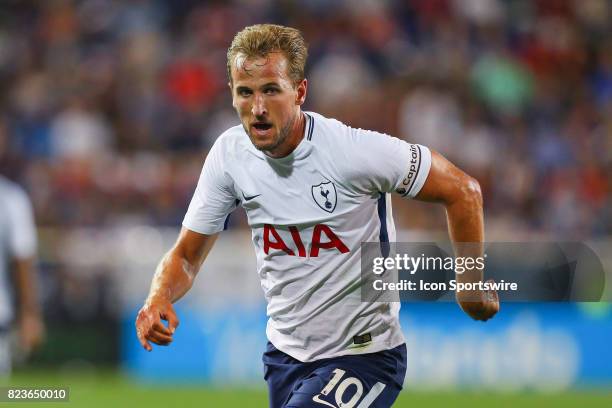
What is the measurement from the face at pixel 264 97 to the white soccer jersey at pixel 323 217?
0.20m

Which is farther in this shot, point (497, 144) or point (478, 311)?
point (497, 144)

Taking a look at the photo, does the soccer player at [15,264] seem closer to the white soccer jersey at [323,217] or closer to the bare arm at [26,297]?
the bare arm at [26,297]

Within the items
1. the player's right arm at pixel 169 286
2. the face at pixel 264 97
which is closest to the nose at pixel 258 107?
the face at pixel 264 97

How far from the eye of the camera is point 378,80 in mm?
14250

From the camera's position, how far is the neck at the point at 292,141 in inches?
199

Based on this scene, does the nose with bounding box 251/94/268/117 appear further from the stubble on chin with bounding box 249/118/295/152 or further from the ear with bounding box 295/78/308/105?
the ear with bounding box 295/78/308/105

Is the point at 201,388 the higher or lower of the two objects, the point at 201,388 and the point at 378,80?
the lower

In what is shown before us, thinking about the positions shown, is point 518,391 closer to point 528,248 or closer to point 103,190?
point 528,248

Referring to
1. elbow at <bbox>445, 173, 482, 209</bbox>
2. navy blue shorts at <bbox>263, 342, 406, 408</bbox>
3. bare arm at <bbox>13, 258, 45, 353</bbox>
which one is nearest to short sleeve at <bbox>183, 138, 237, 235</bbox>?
navy blue shorts at <bbox>263, 342, 406, 408</bbox>

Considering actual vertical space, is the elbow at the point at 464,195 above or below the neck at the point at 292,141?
below

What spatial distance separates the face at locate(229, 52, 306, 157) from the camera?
4.89 m

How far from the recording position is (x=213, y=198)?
5266mm

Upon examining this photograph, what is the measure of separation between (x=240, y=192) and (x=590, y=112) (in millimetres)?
10172

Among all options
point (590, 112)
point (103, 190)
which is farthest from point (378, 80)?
point (103, 190)
